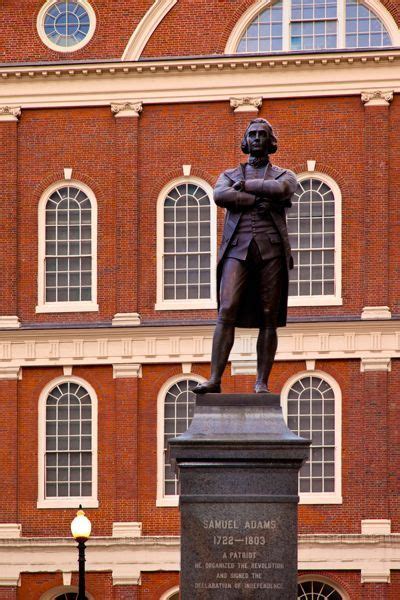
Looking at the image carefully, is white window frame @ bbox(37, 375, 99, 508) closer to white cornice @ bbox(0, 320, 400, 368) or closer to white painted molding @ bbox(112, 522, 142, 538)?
white cornice @ bbox(0, 320, 400, 368)

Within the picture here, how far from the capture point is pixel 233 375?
41375 millimetres

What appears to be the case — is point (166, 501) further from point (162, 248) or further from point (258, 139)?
point (258, 139)

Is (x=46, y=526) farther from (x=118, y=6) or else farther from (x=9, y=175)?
(x=118, y=6)

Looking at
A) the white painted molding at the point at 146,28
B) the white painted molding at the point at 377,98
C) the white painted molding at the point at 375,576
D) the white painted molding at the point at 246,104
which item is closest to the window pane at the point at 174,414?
the white painted molding at the point at 375,576

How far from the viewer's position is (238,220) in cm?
1695

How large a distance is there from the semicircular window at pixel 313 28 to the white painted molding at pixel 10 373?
8.87m

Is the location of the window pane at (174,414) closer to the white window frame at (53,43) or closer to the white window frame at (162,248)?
the white window frame at (162,248)

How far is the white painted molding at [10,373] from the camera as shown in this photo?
42281mm

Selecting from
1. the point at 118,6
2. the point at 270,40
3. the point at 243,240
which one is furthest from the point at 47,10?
the point at 243,240

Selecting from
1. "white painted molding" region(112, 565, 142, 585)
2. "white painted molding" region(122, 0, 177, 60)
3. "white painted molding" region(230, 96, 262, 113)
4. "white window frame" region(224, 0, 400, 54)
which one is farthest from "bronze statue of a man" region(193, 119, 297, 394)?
"white painted molding" region(122, 0, 177, 60)

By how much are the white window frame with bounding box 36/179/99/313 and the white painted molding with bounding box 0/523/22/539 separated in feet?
16.0

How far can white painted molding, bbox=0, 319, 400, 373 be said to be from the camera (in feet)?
136

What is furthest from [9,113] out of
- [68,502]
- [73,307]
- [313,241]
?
[68,502]

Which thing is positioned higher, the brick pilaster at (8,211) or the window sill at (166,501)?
the brick pilaster at (8,211)
